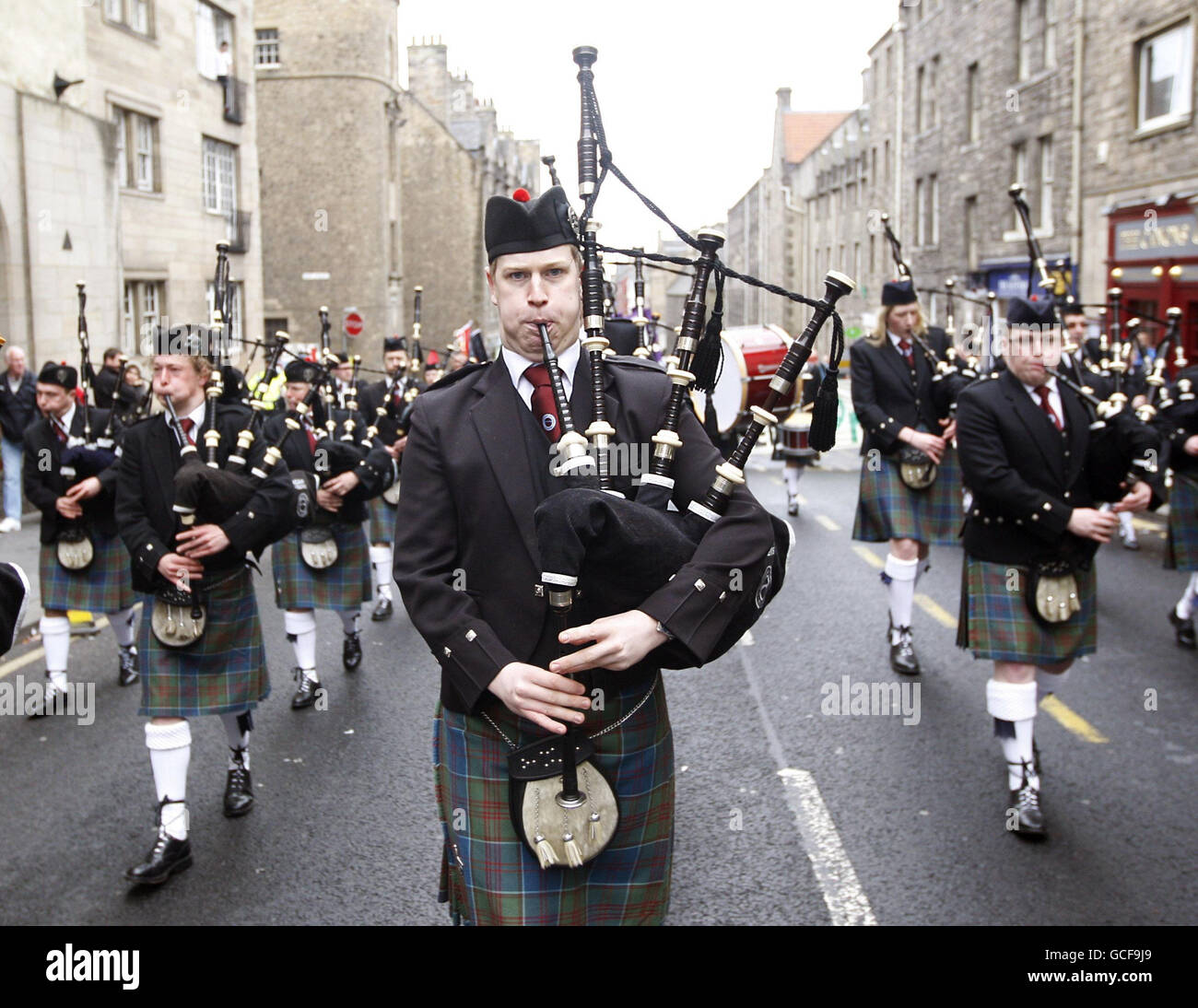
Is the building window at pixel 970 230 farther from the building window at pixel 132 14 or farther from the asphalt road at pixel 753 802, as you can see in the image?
the asphalt road at pixel 753 802

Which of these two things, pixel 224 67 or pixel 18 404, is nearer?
pixel 18 404

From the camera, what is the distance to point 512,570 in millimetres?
2740

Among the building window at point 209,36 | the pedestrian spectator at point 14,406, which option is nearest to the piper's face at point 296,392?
the pedestrian spectator at point 14,406

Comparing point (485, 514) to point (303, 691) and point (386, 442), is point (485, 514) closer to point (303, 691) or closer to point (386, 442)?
point (303, 691)

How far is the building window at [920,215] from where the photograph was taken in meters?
32.5

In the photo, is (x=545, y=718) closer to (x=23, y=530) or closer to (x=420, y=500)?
(x=420, y=500)

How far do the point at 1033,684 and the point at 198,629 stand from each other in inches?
138

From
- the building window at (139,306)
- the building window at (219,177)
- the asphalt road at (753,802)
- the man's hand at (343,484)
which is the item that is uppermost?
the building window at (219,177)

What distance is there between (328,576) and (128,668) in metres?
1.38

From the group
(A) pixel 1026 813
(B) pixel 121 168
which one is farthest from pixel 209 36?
(A) pixel 1026 813

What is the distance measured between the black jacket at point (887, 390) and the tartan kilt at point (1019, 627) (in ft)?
9.22

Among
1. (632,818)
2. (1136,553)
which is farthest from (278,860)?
(1136,553)

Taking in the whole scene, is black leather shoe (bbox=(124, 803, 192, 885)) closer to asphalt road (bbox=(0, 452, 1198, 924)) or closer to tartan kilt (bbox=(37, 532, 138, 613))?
asphalt road (bbox=(0, 452, 1198, 924))

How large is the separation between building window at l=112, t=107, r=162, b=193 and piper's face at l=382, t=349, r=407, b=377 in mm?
11729
